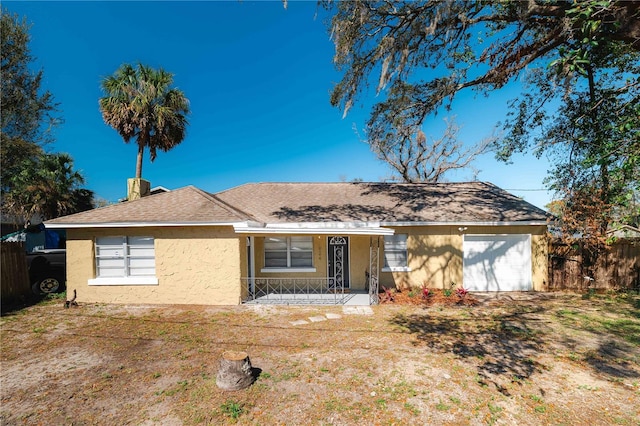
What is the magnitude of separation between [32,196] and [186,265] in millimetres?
15127

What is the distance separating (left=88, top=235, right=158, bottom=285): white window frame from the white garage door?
44.0ft

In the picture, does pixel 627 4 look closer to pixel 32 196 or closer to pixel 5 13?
pixel 5 13

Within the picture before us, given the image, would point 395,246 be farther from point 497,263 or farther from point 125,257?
point 125,257

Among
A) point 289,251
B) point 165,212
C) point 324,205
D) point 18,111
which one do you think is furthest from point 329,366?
point 18,111

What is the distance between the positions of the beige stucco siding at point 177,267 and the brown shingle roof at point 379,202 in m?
2.79

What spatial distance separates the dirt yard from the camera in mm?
4531

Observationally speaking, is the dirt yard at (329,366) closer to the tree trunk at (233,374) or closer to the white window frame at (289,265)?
the tree trunk at (233,374)

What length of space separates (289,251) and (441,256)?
22.6ft

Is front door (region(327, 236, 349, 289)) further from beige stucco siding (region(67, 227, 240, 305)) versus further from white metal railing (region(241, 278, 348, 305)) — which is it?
beige stucco siding (region(67, 227, 240, 305))

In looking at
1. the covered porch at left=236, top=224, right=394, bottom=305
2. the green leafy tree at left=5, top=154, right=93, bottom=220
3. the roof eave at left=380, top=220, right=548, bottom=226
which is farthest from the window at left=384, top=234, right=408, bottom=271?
the green leafy tree at left=5, top=154, right=93, bottom=220

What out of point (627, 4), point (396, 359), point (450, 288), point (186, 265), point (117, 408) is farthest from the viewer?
point (450, 288)

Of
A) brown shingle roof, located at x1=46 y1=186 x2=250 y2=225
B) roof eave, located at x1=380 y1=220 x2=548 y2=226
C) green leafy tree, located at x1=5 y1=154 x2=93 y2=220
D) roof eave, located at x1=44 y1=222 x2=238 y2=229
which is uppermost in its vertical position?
green leafy tree, located at x1=5 y1=154 x2=93 y2=220

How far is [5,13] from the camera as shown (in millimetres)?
12281

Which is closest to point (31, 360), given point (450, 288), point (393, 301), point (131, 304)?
point (131, 304)
